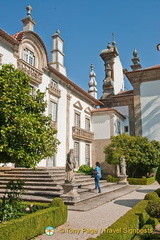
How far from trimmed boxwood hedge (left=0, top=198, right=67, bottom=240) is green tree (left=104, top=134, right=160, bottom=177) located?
561 inches

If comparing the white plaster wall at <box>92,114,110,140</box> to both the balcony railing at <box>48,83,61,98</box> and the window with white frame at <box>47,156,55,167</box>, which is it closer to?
the balcony railing at <box>48,83,61,98</box>

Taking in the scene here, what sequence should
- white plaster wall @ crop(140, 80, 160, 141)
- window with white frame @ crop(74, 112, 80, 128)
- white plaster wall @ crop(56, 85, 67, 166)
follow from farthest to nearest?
white plaster wall @ crop(140, 80, 160, 141) → window with white frame @ crop(74, 112, 80, 128) → white plaster wall @ crop(56, 85, 67, 166)

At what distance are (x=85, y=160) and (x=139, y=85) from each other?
11.4 m

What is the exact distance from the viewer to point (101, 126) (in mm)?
25969

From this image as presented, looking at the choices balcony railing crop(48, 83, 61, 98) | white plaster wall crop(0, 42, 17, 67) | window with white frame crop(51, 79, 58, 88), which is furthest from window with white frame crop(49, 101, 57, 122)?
white plaster wall crop(0, 42, 17, 67)

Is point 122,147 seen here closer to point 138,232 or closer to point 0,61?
point 0,61

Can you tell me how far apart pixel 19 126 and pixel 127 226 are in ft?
12.1

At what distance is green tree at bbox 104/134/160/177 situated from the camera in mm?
20672

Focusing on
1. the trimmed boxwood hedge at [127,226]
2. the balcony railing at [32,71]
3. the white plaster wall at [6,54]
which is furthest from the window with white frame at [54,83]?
the trimmed boxwood hedge at [127,226]

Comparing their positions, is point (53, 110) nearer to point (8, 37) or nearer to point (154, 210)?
point (8, 37)

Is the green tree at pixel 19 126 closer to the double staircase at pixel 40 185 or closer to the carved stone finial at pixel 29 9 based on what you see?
the double staircase at pixel 40 185

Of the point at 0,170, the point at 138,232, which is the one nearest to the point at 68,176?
the point at 138,232

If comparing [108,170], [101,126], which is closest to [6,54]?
[101,126]

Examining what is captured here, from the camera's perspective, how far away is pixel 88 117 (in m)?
25.9
